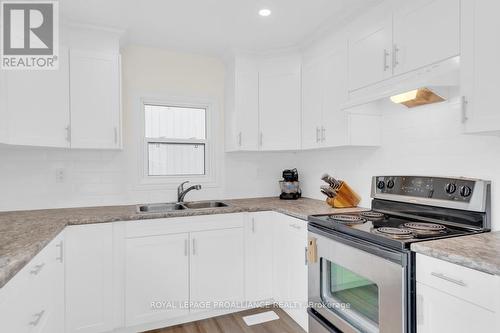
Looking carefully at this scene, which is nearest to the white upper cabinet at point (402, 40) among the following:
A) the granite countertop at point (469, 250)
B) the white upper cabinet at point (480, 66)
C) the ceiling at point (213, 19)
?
the white upper cabinet at point (480, 66)

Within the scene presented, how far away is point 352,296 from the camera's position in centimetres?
166

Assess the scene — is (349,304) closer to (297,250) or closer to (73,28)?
(297,250)

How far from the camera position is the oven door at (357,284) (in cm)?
133

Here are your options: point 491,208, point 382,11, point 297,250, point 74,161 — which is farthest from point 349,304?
point 74,161

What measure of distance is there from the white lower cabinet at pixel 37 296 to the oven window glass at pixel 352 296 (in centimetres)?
153

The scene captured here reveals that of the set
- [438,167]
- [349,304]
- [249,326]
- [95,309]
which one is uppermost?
[438,167]

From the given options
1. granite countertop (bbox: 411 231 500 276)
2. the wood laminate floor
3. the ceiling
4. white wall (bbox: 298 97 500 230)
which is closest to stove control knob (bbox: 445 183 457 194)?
white wall (bbox: 298 97 500 230)

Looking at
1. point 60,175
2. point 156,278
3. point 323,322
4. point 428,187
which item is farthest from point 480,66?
point 60,175

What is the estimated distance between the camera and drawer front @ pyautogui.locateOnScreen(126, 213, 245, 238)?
217 cm

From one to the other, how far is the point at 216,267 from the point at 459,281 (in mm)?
1728

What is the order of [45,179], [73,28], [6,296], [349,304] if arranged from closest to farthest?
[6,296]
[349,304]
[73,28]
[45,179]

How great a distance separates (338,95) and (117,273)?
2.14 meters

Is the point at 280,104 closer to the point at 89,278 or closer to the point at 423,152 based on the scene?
the point at 423,152

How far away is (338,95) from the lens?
2297 millimetres
